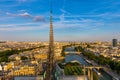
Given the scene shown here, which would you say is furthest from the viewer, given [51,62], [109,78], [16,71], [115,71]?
[115,71]

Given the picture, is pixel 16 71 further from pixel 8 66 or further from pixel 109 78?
pixel 109 78

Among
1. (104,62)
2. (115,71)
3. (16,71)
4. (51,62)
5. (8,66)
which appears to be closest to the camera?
(51,62)

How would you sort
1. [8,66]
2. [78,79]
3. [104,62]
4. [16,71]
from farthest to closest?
[104,62], [8,66], [16,71], [78,79]

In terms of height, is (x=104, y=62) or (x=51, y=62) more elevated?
(x=51, y=62)

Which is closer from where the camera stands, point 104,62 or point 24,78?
point 24,78

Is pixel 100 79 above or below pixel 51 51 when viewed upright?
below

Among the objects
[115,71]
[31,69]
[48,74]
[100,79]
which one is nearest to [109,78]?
[100,79]

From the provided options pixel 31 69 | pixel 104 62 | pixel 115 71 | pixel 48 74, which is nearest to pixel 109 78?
pixel 115 71

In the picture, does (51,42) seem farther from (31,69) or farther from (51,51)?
(31,69)

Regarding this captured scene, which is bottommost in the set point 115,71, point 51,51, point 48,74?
point 115,71
